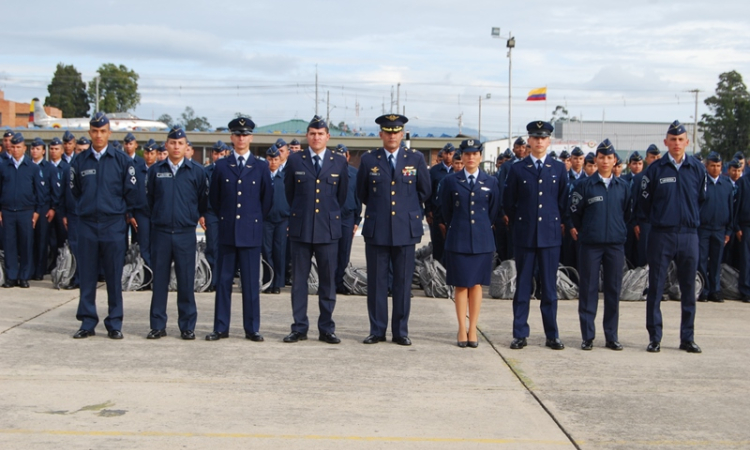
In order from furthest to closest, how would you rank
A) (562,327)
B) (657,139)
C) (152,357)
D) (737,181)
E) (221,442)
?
(657,139) < (737,181) < (562,327) < (152,357) < (221,442)

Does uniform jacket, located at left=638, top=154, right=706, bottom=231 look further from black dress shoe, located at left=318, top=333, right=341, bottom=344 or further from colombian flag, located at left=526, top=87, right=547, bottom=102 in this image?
colombian flag, located at left=526, top=87, right=547, bottom=102

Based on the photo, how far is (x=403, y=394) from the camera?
252 inches

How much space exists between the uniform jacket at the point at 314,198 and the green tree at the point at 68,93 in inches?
4216

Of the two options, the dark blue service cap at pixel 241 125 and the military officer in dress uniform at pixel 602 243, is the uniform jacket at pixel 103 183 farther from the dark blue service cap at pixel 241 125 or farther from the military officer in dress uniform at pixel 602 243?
the military officer in dress uniform at pixel 602 243

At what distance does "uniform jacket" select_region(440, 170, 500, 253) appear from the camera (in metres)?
8.20

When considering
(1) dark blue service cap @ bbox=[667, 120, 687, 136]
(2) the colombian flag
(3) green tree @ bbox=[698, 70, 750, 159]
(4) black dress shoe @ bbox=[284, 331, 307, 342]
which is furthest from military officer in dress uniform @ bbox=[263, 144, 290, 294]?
(3) green tree @ bbox=[698, 70, 750, 159]

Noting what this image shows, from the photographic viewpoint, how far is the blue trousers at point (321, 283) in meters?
8.35

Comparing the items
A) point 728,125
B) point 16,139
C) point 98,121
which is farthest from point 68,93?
point 98,121

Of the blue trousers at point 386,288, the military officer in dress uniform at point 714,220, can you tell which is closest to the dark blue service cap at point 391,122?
the blue trousers at point 386,288

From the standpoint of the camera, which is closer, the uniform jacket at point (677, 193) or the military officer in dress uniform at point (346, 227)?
the uniform jacket at point (677, 193)

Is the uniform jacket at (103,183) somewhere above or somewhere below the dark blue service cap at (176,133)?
below

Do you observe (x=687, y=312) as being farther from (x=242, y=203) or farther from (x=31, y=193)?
(x=31, y=193)

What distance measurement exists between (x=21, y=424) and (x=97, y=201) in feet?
10.7

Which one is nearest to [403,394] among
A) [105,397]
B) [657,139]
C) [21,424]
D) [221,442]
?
[221,442]
